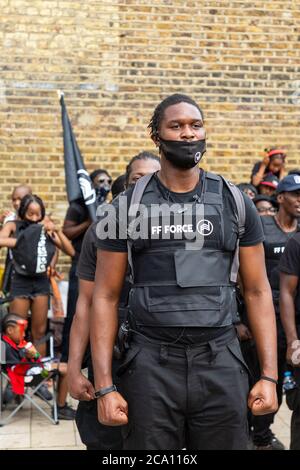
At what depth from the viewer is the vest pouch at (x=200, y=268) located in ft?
8.09

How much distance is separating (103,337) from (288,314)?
5.32 ft

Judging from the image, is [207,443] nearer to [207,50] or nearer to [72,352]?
[72,352]

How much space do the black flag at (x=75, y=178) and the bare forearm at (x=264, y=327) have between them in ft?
10.7

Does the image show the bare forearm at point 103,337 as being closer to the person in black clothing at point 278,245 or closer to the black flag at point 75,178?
the person in black clothing at point 278,245

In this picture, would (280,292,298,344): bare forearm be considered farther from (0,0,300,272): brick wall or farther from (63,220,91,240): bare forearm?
(0,0,300,272): brick wall

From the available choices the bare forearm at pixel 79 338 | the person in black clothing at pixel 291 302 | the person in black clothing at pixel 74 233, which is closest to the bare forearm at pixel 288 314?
the person in black clothing at pixel 291 302

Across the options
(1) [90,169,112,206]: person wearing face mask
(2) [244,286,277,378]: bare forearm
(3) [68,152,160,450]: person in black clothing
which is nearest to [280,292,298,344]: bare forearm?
(3) [68,152,160,450]: person in black clothing

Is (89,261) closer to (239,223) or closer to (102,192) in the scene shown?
(239,223)

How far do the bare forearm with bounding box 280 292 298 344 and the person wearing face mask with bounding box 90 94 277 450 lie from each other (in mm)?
1238
